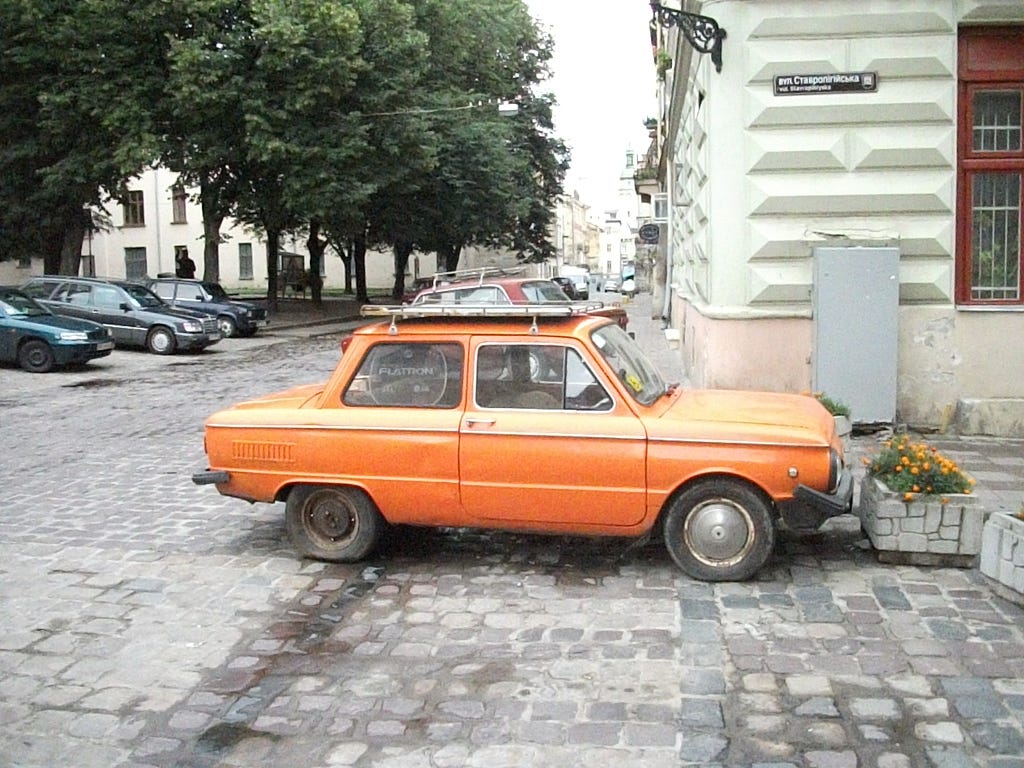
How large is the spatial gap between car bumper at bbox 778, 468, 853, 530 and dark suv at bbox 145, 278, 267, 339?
24.2 metres

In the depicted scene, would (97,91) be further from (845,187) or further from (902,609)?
(902,609)

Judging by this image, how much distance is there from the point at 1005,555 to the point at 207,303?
1015 inches

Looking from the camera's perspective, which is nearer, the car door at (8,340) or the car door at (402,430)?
the car door at (402,430)

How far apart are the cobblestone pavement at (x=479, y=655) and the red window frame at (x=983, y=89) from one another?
5047mm

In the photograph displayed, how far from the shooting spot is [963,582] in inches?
244

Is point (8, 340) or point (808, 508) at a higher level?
point (8, 340)

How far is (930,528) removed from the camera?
6.44 meters

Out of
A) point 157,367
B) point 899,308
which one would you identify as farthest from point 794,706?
point 157,367

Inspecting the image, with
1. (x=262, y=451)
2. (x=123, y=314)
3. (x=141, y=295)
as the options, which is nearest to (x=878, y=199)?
(x=262, y=451)

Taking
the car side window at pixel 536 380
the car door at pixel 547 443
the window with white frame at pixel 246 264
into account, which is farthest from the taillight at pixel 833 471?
the window with white frame at pixel 246 264

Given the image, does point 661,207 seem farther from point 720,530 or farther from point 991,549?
point 991,549

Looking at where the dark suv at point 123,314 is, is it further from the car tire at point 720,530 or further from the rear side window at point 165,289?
the car tire at point 720,530

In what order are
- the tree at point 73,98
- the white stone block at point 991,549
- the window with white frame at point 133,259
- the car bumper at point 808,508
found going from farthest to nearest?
the window with white frame at point 133,259 → the tree at point 73,98 → the car bumper at point 808,508 → the white stone block at point 991,549

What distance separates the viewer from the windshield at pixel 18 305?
20141 millimetres
